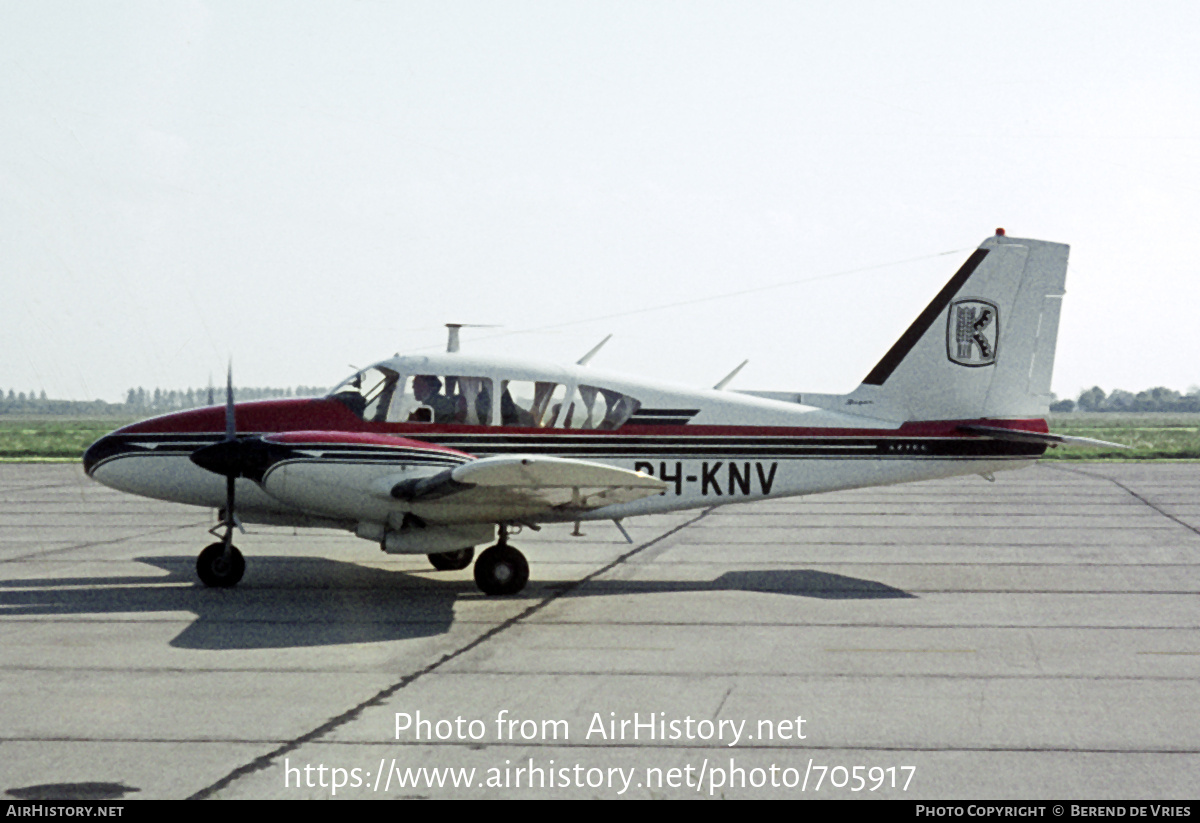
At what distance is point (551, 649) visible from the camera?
930 cm

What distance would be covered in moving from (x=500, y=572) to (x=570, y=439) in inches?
71.2

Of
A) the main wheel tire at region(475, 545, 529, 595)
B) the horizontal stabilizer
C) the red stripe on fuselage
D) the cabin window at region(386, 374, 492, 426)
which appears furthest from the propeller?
the horizontal stabilizer

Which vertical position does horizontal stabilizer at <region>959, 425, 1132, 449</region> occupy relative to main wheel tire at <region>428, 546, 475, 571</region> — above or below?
above

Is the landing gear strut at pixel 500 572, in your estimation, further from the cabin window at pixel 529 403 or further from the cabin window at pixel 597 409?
the cabin window at pixel 597 409

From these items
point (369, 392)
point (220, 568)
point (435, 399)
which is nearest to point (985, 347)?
point (435, 399)

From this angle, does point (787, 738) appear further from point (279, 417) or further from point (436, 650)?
point (279, 417)

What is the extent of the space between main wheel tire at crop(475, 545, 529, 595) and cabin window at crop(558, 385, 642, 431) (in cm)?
171

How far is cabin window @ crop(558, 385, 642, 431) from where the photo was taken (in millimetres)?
12922

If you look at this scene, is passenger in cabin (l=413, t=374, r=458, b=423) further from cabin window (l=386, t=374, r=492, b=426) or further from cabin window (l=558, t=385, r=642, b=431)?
cabin window (l=558, t=385, r=642, b=431)

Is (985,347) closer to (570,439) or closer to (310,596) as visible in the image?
(570,439)

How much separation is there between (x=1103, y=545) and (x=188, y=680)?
13.4 metres

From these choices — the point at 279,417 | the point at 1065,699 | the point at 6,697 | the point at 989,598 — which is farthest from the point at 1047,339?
the point at 6,697

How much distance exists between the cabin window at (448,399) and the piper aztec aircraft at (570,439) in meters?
0.02

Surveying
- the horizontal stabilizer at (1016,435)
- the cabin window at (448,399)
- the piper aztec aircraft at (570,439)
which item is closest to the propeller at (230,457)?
the piper aztec aircraft at (570,439)
